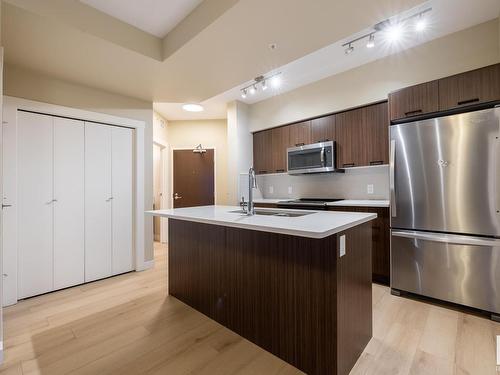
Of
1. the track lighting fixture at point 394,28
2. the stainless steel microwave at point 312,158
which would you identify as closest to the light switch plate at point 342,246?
the track lighting fixture at point 394,28

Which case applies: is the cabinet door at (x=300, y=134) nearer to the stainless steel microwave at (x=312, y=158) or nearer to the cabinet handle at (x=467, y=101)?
the stainless steel microwave at (x=312, y=158)

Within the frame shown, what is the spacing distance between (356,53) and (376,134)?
0.98m

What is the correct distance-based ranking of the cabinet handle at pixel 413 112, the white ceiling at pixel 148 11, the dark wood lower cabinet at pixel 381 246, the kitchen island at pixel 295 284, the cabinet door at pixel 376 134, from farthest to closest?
the cabinet door at pixel 376 134, the dark wood lower cabinet at pixel 381 246, the cabinet handle at pixel 413 112, the white ceiling at pixel 148 11, the kitchen island at pixel 295 284

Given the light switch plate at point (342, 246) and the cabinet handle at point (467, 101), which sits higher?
the cabinet handle at point (467, 101)

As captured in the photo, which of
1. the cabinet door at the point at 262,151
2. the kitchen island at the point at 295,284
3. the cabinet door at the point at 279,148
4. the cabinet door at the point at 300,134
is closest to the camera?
the kitchen island at the point at 295,284

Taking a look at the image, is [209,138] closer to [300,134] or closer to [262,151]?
[262,151]

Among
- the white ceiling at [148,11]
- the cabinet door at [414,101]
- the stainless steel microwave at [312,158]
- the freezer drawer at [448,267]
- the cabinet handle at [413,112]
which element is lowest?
the freezer drawer at [448,267]

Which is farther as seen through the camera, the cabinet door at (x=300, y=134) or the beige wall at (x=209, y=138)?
the beige wall at (x=209, y=138)

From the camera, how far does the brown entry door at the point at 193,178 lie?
16.8 feet

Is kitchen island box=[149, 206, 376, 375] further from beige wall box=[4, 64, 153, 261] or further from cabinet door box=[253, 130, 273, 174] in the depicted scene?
cabinet door box=[253, 130, 273, 174]

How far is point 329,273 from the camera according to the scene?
1.36 meters

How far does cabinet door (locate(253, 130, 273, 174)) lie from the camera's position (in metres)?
4.21

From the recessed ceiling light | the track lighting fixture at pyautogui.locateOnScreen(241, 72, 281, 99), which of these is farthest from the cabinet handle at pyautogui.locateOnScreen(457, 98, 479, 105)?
the recessed ceiling light

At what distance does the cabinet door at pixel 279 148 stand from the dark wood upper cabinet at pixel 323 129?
18.9 inches
